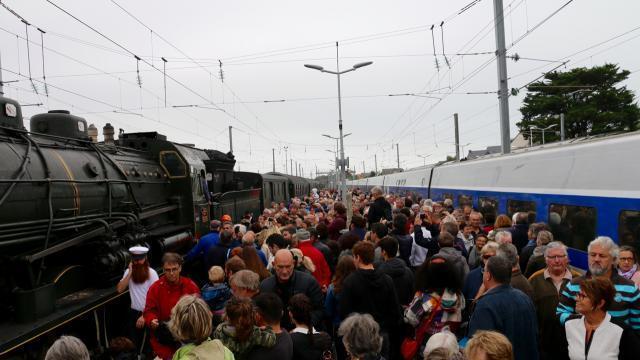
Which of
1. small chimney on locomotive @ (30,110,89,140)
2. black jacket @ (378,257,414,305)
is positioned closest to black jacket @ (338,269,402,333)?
black jacket @ (378,257,414,305)

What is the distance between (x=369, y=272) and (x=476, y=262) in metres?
2.31

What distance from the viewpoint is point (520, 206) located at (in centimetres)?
998

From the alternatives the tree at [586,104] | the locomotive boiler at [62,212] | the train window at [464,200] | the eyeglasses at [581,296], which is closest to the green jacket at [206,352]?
the eyeglasses at [581,296]

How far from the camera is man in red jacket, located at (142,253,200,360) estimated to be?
4.44 metres

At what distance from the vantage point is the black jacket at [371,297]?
14.5 feet

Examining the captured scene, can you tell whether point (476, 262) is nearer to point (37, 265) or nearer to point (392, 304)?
point (392, 304)

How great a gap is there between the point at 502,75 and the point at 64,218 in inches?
458

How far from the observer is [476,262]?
6.14m

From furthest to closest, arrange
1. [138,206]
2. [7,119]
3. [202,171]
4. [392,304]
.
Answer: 1. [202,171]
2. [138,206]
3. [7,119]
4. [392,304]

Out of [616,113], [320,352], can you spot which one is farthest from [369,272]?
[616,113]

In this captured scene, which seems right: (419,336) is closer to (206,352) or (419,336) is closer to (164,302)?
(206,352)

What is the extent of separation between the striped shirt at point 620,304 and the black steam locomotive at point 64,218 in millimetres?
4746

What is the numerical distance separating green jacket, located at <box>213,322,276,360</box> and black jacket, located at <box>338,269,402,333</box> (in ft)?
4.25

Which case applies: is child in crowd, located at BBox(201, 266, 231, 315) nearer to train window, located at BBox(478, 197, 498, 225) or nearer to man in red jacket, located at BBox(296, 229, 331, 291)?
man in red jacket, located at BBox(296, 229, 331, 291)
